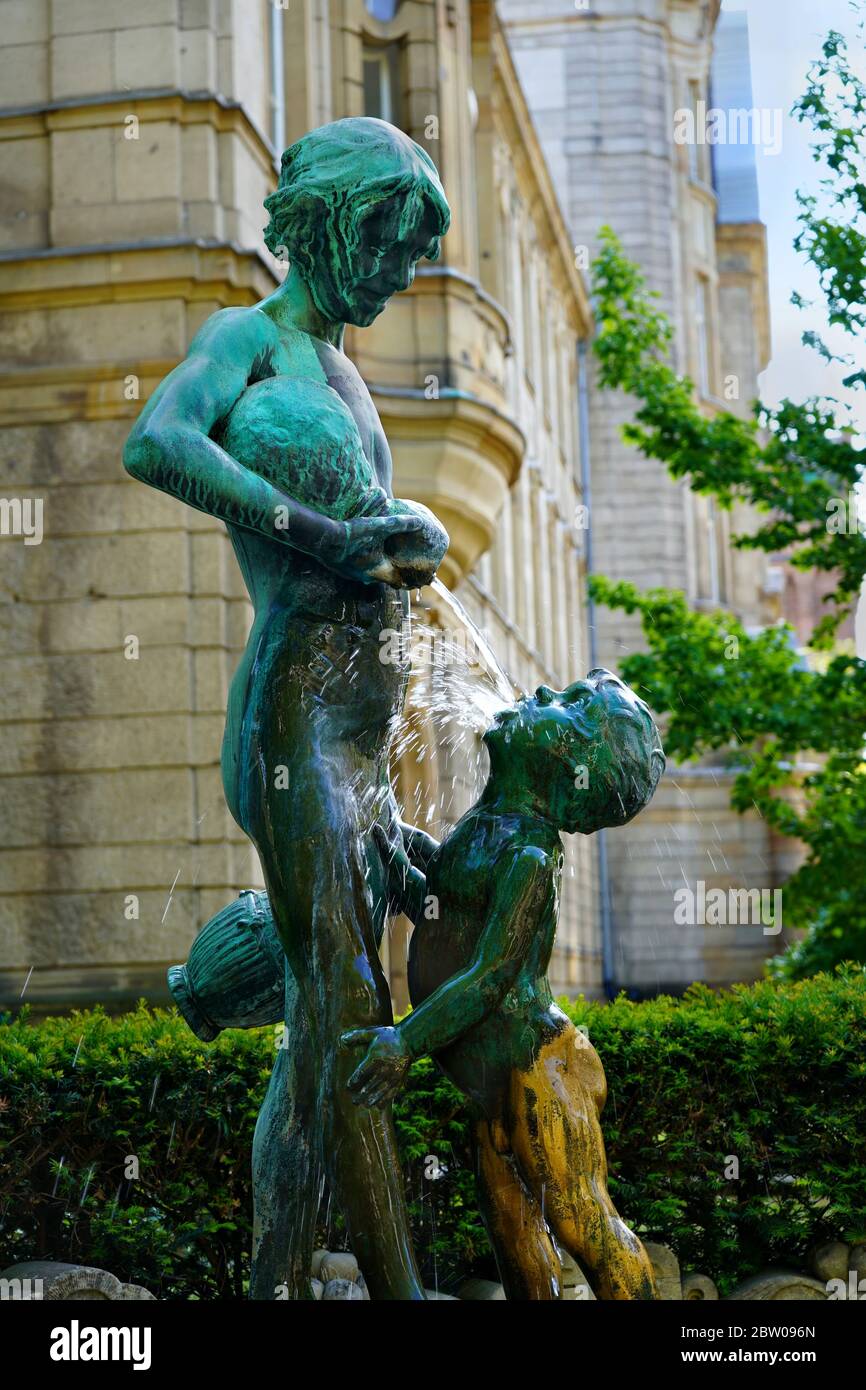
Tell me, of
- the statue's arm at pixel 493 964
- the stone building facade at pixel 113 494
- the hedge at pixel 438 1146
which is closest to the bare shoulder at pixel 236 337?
the statue's arm at pixel 493 964

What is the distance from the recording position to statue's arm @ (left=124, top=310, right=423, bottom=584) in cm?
371

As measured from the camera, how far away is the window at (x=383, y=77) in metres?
18.4

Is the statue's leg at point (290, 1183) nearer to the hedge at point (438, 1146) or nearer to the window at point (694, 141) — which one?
the hedge at point (438, 1146)

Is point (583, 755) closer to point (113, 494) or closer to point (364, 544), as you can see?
point (364, 544)

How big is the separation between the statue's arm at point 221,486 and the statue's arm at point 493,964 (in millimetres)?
612

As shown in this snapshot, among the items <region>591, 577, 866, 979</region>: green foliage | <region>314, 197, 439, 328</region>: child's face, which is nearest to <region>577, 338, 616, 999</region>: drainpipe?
<region>591, 577, 866, 979</region>: green foliage

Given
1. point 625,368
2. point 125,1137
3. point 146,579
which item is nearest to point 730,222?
point 625,368

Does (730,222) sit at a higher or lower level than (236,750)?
higher

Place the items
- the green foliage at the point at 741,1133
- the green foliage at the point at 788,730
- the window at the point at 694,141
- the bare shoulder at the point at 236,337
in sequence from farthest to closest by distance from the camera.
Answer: the window at the point at 694,141 → the green foliage at the point at 788,730 → the green foliage at the point at 741,1133 → the bare shoulder at the point at 236,337

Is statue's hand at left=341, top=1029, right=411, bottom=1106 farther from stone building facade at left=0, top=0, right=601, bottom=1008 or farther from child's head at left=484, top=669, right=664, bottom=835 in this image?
stone building facade at left=0, top=0, right=601, bottom=1008

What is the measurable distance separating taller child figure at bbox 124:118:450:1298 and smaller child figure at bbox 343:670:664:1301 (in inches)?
5.4
